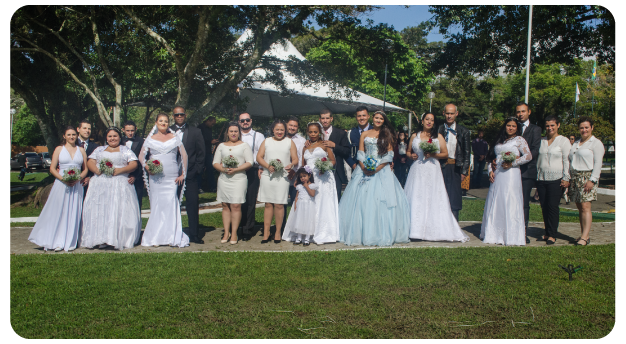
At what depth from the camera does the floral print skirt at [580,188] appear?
24.5 ft

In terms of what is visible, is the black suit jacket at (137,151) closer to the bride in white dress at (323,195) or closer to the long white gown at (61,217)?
the long white gown at (61,217)

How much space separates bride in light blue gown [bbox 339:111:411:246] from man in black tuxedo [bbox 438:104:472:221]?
0.96 metres

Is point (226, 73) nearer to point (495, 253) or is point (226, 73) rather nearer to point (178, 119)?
point (178, 119)

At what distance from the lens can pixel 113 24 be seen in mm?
13703

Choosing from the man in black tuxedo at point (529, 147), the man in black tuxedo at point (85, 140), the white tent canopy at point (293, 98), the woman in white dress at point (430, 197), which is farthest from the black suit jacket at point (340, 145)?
the white tent canopy at point (293, 98)

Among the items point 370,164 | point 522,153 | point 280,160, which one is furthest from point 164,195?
point 522,153

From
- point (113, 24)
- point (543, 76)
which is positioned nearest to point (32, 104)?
point (113, 24)

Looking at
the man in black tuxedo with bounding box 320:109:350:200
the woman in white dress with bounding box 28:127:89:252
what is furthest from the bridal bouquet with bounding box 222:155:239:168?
the woman in white dress with bounding box 28:127:89:252

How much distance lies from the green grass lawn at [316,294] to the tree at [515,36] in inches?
430

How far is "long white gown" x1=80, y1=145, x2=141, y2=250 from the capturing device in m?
7.57

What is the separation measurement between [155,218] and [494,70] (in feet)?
52.0

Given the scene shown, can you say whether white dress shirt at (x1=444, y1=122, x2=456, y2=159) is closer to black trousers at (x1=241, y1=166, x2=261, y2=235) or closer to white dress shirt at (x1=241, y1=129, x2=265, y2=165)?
white dress shirt at (x1=241, y1=129, x2=265, y2=165)

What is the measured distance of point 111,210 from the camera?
761cm

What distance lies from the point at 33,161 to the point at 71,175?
4152cm
